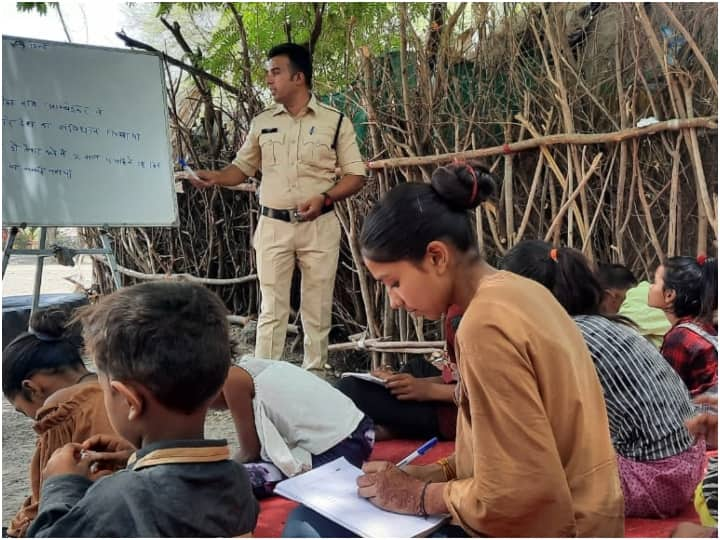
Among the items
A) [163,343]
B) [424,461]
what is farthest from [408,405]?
[163,343]

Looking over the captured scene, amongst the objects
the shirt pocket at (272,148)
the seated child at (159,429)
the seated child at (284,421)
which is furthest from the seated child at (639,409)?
the shirt pocket at (272,148)

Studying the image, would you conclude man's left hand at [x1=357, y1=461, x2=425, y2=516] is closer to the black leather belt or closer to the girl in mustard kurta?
the girl in mustard kurta

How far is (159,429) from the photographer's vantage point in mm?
1162

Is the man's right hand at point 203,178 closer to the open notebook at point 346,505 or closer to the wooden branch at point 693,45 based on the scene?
the open notebook at point 346,505

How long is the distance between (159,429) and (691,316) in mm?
2056

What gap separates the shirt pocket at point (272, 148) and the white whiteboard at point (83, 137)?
19.5 inches

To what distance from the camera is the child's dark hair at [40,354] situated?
1.87 m

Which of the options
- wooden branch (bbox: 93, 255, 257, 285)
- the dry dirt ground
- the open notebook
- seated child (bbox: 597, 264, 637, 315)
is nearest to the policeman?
the dry dirt ground

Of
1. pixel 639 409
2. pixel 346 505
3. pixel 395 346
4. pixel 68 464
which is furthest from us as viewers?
pixel 395 346

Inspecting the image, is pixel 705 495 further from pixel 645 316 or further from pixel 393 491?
pixel 645 316

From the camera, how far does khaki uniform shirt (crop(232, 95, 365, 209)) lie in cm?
359

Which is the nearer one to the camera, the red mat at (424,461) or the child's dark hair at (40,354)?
the red mat at (424,461)

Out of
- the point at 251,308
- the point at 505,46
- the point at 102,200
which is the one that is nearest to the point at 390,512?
the point at 102,200

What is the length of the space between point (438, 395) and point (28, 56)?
94.8 inches
